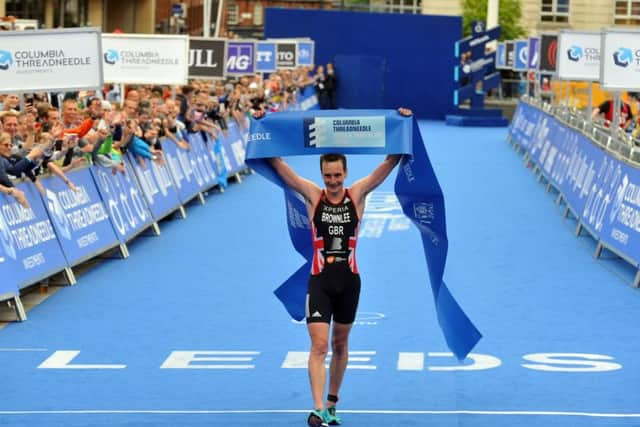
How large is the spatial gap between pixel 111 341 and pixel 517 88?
6043cm

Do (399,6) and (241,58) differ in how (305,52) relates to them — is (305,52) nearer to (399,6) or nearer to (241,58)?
(241,58)

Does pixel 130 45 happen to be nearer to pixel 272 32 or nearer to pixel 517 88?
pixel 272 32

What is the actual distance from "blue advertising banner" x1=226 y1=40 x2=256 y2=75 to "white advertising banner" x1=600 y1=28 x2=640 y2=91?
16.0 m

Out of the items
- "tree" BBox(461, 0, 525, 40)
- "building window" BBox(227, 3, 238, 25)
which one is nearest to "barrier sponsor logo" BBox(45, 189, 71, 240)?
"tree" BBox(461, 0, 525, 40)

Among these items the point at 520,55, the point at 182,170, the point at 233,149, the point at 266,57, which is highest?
the point at 520,55

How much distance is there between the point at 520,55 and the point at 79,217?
32.3 m

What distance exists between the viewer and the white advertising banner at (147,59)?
1112 inches

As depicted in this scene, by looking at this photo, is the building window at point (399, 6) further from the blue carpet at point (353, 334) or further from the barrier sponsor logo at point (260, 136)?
the barrier sponsor logo at point (260, 136)

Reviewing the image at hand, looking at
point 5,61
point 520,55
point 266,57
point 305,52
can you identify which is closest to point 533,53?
point 520,55

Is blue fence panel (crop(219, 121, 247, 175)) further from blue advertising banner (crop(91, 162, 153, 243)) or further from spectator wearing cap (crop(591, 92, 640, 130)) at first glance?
blue advertising banner (crop(91, 162, 153, 243))

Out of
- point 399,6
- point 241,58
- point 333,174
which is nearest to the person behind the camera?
point 333,174

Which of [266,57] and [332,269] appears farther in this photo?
[266,57]

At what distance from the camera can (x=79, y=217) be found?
18531mm

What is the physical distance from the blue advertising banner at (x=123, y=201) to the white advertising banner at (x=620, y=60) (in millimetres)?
7462
